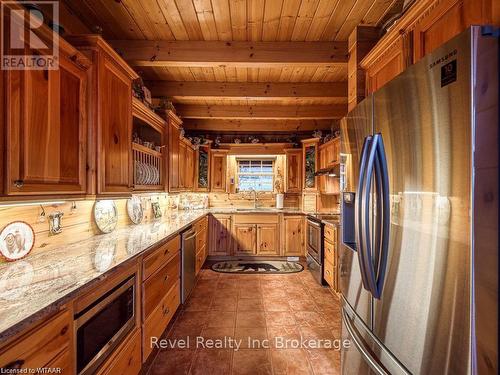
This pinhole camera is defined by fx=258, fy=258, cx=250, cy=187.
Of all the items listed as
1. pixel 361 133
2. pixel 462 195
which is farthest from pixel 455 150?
pixel 361 133

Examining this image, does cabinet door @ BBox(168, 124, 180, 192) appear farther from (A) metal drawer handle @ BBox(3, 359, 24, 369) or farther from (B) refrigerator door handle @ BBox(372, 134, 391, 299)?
(B) refrigerator door handle @ BBox(372, 134, 391, 299)

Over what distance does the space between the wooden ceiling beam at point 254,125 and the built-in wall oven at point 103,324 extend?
394 centimetres

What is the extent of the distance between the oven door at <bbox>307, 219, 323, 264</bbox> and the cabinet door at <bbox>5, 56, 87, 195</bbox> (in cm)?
298

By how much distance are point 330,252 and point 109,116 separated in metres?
2.84

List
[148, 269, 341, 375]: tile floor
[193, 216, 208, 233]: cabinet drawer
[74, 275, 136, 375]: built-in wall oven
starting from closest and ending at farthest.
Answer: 1. [74, 275, 136, 375]: built-in wall oven
2. [148, 269, 341, 375]: tile floor
3. [193, 216, 208, 233]: cabinet drawer

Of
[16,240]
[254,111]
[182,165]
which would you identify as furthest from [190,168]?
[16,240]

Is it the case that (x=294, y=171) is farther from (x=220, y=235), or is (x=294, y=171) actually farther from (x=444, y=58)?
(x=444, y=58)

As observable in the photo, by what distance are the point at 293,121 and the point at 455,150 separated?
451cm

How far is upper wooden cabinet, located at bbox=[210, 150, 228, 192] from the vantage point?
5.29m

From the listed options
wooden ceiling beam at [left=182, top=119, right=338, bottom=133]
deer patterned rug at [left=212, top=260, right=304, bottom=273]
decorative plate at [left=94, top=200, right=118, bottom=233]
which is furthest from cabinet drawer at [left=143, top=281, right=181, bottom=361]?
wooden ceiling beam at [left=182, top=119, right=338, bottom=133]

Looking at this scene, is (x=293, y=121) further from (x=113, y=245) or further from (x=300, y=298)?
(x=113, y=245)

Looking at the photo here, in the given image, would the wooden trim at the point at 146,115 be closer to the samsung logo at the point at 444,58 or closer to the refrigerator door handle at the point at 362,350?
the samsung logo at the point at 444,58

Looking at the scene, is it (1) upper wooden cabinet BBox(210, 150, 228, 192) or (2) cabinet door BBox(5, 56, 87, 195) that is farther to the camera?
(1) upper wooden cabinet BBox(210, 150, 228, 192)

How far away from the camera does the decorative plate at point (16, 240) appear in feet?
4.63
